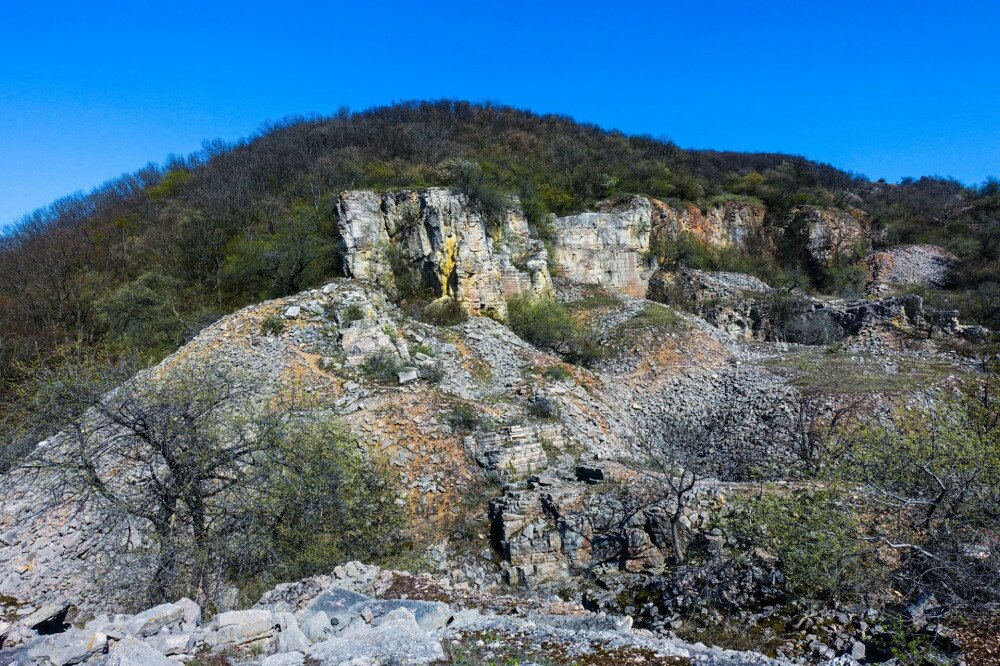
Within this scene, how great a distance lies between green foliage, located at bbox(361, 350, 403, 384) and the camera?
12.5 meters

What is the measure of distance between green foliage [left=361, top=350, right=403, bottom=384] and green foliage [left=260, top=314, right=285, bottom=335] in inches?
109

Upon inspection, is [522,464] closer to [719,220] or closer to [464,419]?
[464,419]

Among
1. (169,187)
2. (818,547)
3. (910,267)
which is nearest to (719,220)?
(910,267)

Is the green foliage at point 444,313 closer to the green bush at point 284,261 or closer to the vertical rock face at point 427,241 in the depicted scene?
the vertical rock face at point 427,241

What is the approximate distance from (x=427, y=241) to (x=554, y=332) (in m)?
6.06

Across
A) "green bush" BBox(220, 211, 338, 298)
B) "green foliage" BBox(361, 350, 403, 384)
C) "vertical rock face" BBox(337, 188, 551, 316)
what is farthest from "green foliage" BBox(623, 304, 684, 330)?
"green bush" BBox(220, 211, 338, 298)

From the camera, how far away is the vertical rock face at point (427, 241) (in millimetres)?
18500

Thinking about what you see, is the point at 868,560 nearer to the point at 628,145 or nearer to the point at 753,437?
the point at 753,437

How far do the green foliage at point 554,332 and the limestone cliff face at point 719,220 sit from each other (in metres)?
12.5

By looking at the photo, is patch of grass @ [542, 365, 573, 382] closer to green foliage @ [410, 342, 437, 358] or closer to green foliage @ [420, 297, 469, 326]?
green foliage @ [410, 342, 437, 358]

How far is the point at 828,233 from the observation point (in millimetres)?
30734

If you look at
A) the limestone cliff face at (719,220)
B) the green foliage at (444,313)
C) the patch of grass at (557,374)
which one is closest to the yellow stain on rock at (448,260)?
the green foliage at (444,313)

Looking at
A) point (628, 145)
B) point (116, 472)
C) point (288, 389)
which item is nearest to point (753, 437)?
point (288, 389)

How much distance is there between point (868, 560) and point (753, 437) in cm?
758
